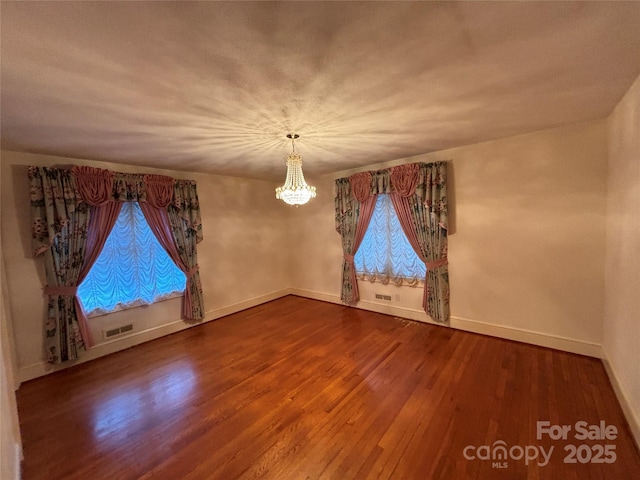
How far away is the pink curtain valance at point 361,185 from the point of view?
3930mm

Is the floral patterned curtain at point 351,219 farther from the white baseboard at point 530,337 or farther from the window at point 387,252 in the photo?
the white baseboard at point 530,337

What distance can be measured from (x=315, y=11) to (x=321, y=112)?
96 centimetres

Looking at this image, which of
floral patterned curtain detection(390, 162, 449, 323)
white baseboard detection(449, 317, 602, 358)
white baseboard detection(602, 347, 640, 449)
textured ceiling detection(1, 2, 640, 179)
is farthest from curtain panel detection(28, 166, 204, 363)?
white baseboard detection(602, 347, 640, 449)

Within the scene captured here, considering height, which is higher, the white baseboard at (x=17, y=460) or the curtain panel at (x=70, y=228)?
the curtain panel at (x=70, y=228)

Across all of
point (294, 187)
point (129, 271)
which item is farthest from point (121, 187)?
point (294, 187)

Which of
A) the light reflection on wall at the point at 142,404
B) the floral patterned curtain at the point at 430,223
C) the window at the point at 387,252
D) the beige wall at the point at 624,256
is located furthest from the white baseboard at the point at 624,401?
the light reflection on wall at the point at 142,404

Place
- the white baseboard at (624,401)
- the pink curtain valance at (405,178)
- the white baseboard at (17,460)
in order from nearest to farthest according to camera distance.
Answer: the white baseboard at (17,460) → the white baseboard at (624,401) → the pink curtain valance at (405,178)

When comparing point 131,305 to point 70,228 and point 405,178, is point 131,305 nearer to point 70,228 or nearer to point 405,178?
point 70,228

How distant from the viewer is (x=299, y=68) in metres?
1.41

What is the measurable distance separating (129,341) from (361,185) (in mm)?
3925

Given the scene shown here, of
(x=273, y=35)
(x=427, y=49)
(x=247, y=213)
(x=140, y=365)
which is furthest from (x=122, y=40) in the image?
(x=247, y=213)

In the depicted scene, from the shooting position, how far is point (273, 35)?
1156mm

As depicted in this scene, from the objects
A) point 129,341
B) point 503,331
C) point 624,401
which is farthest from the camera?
point 129,341

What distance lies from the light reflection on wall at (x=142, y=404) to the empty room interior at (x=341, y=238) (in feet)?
0.07
